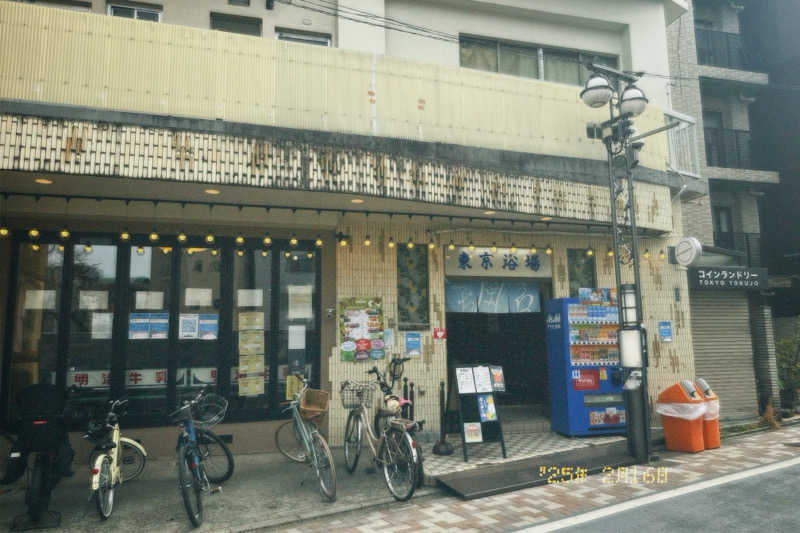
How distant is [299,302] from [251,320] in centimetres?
94

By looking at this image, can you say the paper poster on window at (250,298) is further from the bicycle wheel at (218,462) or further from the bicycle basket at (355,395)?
the bicycle wheel at (218,462)

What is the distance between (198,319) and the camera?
29.3 ft

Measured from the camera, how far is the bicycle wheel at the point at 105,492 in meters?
5.82

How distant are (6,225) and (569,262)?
35.4 feet

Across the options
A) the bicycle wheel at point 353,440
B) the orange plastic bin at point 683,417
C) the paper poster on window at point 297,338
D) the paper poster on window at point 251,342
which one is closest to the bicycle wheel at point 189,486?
the bicycle wheel at point 353,440

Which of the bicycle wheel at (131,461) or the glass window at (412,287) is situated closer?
the bicycle wheel at (131,461)

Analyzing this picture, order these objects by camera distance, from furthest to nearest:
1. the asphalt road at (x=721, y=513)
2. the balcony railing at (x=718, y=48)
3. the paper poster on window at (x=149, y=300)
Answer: the balcony railing at (x=718, y=48) < the paper poster on window at (x=149, y=300) < the asphalt road at (x=721, y=513)

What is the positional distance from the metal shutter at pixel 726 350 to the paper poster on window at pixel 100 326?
1374cm

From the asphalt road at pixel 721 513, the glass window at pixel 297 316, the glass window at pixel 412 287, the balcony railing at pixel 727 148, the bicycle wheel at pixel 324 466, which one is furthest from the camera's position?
the balcony railing at pixel 727 148

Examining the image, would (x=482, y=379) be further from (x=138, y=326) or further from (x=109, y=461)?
(x=138, y=326)

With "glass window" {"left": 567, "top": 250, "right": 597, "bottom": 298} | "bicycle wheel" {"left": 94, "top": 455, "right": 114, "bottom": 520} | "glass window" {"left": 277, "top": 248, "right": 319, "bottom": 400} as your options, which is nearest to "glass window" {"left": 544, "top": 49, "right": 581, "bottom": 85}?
"glass window" {"left": 567, "top": 250, "right": 597, "bottom": 298}

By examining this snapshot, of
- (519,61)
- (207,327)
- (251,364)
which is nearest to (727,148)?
(519,61)

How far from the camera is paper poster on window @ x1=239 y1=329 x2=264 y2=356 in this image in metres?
9.12

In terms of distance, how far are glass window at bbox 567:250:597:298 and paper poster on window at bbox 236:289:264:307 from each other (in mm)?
6679
